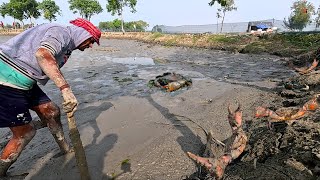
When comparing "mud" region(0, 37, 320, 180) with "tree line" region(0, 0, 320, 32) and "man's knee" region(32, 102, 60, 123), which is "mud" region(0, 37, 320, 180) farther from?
"tree line" region(0, 0, 320, 32)

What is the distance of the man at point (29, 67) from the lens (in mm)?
2580

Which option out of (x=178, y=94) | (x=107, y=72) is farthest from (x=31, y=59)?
(x=107, y=72)

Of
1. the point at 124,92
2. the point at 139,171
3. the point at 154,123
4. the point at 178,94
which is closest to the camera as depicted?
the point at 139,171

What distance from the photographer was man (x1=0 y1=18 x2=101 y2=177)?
2580 millimetres

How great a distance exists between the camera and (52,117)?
3.49m

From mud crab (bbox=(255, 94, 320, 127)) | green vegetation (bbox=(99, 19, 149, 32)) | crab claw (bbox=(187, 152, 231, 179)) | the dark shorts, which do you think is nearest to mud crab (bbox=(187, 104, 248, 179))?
crab claw (bbox=(187, 152, 231, 179))

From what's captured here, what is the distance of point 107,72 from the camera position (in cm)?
1057

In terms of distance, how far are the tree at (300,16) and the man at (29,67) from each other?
4647cm

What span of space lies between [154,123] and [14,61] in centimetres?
265

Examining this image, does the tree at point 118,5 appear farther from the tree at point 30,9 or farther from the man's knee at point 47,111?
the man's knee at point 47,111

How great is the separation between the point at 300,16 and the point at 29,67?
164 ft

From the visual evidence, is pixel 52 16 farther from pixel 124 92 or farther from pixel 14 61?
pixel 14 61

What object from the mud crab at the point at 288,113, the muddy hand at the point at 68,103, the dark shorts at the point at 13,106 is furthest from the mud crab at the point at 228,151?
the dark shorts at the point at 13,106

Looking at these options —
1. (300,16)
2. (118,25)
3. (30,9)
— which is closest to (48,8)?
(30,9)
